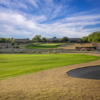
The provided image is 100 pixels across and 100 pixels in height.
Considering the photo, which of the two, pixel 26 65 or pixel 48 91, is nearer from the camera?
pixel 48 91

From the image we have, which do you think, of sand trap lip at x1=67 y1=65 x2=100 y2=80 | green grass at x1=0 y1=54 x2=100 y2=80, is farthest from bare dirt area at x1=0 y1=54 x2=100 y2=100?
green grass at x1=0 y1=54 x2=100 y2=80

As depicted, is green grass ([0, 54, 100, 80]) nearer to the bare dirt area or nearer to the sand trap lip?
the bare dirt area

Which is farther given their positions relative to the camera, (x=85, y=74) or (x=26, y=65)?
(x=26, y=65)

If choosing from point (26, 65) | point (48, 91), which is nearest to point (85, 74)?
point (48, 91)

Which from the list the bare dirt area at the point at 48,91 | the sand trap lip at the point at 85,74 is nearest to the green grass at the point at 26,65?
the bare dirt area at the point at 48,91

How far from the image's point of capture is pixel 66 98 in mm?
5488

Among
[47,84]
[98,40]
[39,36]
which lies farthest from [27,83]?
[39,36]

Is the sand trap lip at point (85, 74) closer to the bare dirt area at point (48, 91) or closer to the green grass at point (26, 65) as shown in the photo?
the bare dirt area at point (48, 91)

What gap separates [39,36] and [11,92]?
10430 cm

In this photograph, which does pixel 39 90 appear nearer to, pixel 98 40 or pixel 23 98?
pixel 23 98

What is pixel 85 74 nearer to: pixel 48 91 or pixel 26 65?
pixel 48 91

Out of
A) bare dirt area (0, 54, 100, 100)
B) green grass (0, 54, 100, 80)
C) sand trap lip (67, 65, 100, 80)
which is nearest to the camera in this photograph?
bare dirt area (0, 54, 100, 100)

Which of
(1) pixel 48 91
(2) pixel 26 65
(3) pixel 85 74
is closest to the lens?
(1) pixel 48 91

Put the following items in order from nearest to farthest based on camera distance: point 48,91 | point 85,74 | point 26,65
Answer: point 48,91, point 85,74, point 26,65
